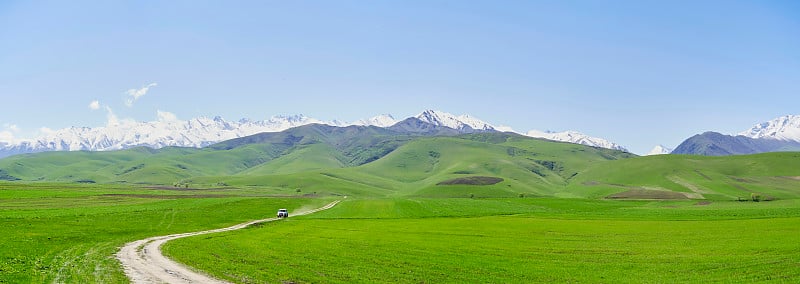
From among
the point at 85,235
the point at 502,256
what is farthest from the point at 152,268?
the point at 502,256

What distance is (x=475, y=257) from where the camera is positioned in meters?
46.3

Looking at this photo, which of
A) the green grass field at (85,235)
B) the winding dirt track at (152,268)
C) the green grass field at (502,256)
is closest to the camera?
the winding dirt track at (152,268)

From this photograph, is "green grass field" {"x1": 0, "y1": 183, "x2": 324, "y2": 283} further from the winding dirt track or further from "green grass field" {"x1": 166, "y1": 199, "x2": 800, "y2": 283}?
"green grass field" {"x1": 166, "y1": 199, "x2": 800, "y2": 283}

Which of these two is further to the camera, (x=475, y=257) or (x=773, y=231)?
(x=773, y=231)

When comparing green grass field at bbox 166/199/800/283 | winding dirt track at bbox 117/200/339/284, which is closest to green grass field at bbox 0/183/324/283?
winding dirt track at bbox 117/200/339/284

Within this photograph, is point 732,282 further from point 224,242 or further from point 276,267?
point 224,242

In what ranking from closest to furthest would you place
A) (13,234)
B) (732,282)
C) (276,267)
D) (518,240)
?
(732,282), (276,267), (13,234), (518,240)

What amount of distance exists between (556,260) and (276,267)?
80.0ft

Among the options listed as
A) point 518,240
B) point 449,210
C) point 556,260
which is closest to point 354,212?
point 449,210

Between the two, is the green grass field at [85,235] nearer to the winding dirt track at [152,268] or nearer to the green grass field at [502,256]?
the winding dirt track at [152,268]

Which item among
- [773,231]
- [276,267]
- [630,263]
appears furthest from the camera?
[773,231]

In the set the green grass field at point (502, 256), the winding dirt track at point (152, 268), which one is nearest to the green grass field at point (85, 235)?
the winding dirt track at point (152, 268)

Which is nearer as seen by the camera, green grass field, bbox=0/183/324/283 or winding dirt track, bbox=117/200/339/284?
winding dirt track, bbox=117/200/339/284

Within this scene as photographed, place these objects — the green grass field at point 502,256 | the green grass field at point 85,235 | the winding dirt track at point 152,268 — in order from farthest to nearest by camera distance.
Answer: the green grass field at point 502,256 < the green grass field at point 85,235 < the winding dirt track at point 152,268
